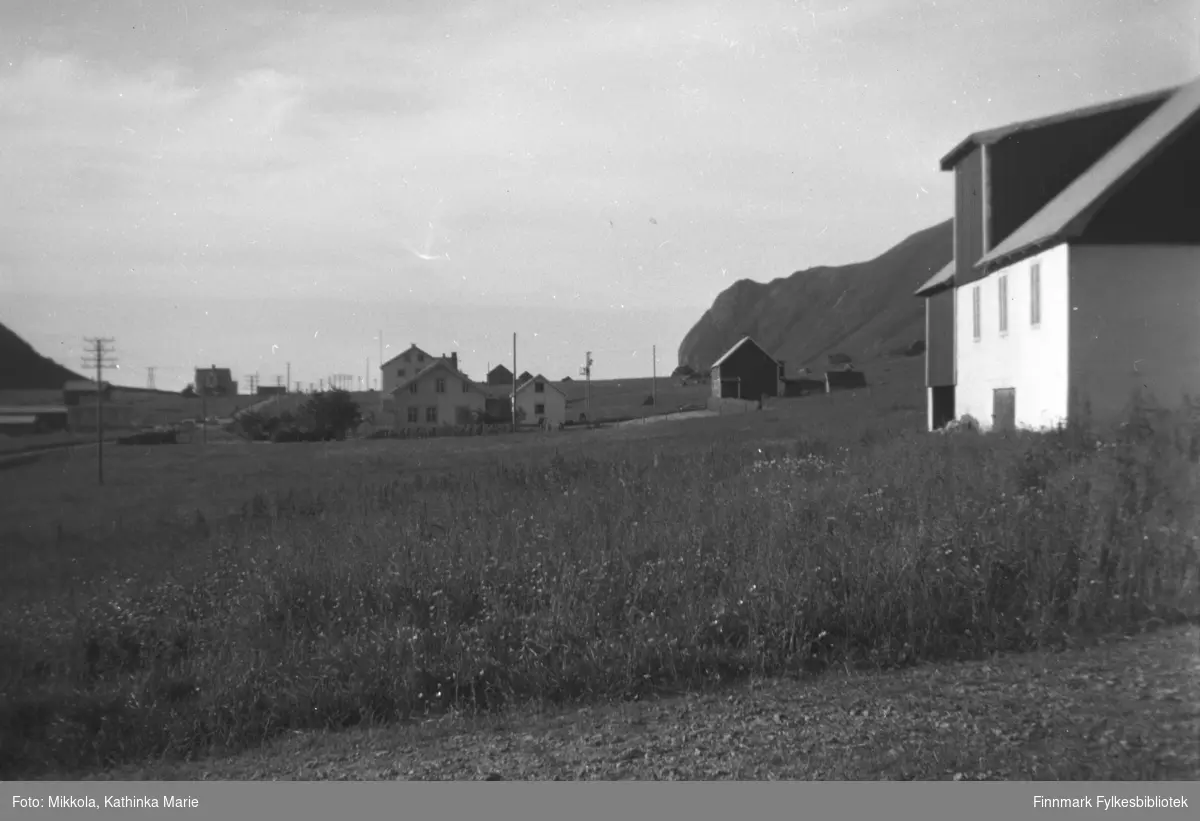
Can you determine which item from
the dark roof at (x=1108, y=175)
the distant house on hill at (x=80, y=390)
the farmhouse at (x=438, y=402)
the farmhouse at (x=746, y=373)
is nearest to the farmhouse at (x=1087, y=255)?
the dark roof at (x=1108, y=175)

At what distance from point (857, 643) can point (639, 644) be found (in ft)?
5.25

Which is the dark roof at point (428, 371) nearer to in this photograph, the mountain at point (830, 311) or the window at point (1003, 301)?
the mountain at point (830, 311)

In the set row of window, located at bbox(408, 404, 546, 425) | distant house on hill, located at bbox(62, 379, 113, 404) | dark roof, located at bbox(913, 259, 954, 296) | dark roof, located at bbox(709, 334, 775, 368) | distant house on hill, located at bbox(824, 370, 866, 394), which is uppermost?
dark roof, located at bbox(913, 259, 954, 296)

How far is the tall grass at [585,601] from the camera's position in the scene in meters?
6.67

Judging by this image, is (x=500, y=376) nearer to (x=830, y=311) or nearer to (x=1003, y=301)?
(x=830, y=311)

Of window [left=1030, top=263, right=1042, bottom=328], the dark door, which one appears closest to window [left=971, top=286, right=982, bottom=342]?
the dark door

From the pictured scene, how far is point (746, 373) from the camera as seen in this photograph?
1836 centimetres

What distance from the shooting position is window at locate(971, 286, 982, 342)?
73.9 feet

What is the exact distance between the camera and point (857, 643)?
696 cm

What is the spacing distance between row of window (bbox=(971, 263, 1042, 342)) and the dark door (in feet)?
4.34

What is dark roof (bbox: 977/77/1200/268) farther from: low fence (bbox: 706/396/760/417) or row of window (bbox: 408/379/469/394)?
row of window (bbox: 408/379/469/394)
